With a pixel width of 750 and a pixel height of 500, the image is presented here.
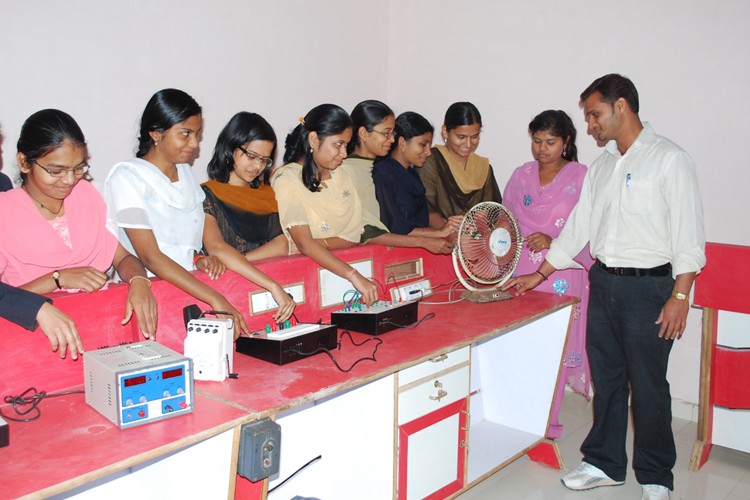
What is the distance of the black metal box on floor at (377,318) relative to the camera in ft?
8.09

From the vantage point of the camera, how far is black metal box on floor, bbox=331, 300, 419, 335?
2.46m

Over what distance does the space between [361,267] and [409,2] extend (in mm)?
2723

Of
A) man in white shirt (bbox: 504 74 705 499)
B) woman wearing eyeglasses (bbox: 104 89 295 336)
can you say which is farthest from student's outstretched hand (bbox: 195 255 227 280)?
man in white shirt (bbox: 504 74 705 499)

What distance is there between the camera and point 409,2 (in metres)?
4.75

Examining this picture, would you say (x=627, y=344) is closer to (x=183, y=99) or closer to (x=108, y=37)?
(x=183, y=99)

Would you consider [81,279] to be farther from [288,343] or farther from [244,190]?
[244,190]

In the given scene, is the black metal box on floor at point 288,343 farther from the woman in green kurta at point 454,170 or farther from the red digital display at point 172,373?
the woman in green kurta at point 454,170

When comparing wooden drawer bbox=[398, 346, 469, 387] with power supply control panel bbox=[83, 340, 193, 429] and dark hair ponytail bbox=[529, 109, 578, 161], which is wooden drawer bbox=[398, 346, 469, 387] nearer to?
power supply control panel bbox=[83, 340, 193, 429]

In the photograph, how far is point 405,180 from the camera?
10.5ft

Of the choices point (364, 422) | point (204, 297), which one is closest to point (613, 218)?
point (364, 422)

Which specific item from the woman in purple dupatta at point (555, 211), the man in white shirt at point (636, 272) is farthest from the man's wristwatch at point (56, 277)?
the woman in purple dupatta at point (555, 211)

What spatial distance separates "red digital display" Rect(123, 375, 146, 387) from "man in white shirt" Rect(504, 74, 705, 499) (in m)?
1.94

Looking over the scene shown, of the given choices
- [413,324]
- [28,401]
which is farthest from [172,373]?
[413,324]

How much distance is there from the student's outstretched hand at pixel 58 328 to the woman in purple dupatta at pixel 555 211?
7.38 ft
